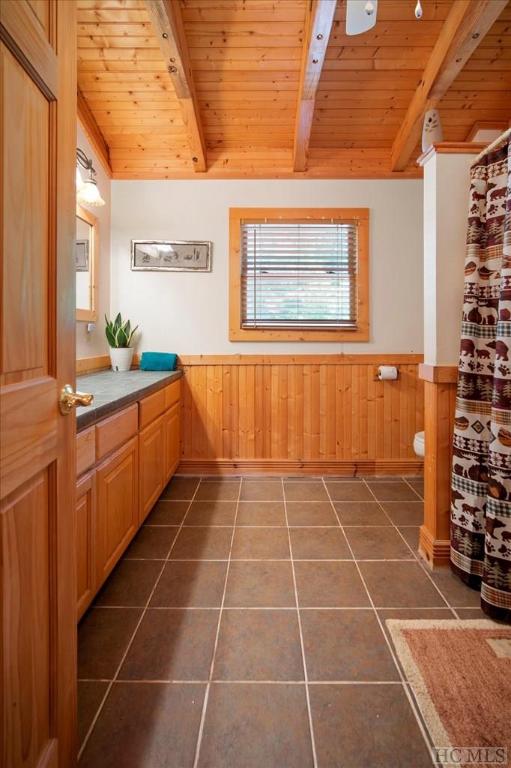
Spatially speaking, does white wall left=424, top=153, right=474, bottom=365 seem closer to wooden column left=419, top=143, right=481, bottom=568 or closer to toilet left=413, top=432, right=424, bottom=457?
wooden column left=419, top=143, right=481, bottom=568

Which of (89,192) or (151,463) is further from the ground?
(89,192)

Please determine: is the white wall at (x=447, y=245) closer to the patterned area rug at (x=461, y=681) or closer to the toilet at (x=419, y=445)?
the toilet at (x=419, y=445)

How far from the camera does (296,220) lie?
306 centimetres

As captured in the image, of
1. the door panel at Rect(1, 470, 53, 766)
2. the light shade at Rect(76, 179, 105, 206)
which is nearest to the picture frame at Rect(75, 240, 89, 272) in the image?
the light shade at Rect(76, 179, 105, 206)

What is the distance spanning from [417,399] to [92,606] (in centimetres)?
269

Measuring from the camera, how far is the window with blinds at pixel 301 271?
3062 mm

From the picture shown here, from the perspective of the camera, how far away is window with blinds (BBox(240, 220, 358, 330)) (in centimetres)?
306

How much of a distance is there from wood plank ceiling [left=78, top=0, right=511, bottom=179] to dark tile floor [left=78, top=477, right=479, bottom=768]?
277 centimetres

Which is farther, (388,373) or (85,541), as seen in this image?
(388,373)

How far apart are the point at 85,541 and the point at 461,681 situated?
1.36 metres

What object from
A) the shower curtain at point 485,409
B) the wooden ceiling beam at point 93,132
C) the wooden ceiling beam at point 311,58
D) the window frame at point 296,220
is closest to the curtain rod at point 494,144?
the shower curtain at point 485,409

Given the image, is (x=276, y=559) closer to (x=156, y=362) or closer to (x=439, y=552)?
(x=439, y=552)

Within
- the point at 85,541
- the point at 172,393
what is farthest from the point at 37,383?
the point at 172,393

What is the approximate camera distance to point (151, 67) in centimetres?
239
